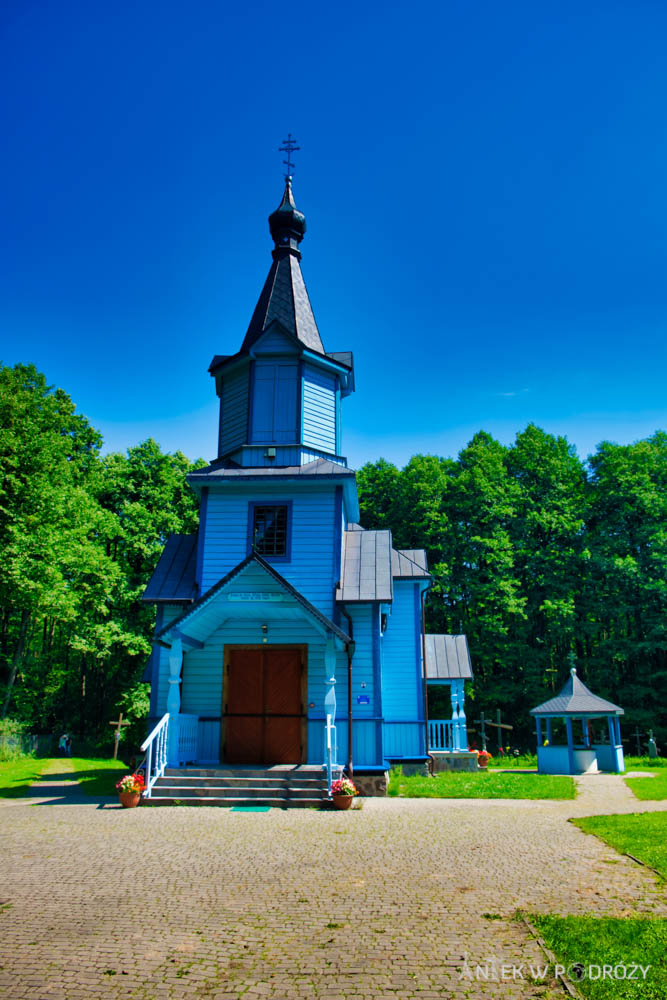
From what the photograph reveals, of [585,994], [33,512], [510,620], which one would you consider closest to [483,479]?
[510,620]

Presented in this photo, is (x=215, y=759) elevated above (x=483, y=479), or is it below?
below

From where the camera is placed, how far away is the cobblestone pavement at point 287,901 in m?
4.30

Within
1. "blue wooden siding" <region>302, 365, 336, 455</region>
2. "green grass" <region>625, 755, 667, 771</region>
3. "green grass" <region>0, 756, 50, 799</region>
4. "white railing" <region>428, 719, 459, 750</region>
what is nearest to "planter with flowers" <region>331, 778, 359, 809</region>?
"green grass" <region>0, 756, 50, 799</region>

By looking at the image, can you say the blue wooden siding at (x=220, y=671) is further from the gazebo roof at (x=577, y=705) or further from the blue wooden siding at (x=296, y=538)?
the gazebo roof at (x=577, y=705)

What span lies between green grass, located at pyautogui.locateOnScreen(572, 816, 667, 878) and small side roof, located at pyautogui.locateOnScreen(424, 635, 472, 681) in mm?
11531

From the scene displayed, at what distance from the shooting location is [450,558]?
35094 mm

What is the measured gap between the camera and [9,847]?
845 cm

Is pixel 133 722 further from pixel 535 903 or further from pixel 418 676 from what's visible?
pixel 535 903

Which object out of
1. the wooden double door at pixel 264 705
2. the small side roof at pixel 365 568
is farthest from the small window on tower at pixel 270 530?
the wooden double door at pixel 264 705

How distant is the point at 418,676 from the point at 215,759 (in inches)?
233

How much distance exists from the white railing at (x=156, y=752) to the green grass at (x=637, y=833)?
7.64 m

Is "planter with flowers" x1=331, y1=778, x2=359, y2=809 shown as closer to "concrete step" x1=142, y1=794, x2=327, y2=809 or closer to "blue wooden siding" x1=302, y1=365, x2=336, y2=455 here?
"concrete step" x1=142, y1=794, x2=327, y2=809

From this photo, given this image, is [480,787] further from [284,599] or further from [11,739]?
[11,739]

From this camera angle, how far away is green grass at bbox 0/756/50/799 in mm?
15078
